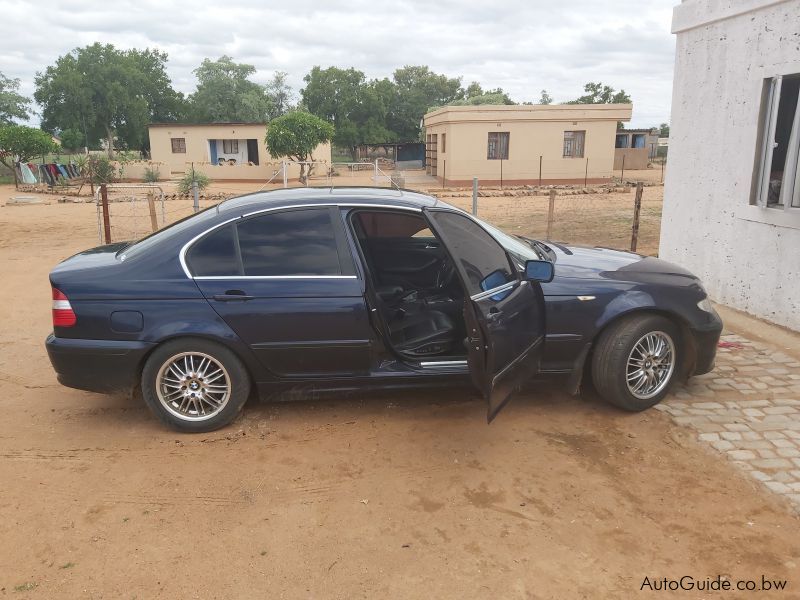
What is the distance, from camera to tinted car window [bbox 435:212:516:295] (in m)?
3.78

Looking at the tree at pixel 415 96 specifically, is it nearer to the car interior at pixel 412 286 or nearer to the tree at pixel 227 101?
the tree at pixel 227 101

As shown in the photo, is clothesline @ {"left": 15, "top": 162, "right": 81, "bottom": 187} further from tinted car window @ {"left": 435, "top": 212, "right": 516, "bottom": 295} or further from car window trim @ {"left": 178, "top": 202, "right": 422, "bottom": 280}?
tinted car window @ {"left": 435, "top": 212, "right": 516, "bottom": 295}

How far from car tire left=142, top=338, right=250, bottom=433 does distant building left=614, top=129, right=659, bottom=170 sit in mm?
36564

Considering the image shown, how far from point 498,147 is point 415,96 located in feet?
120

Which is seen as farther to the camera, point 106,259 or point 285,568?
point 106,259

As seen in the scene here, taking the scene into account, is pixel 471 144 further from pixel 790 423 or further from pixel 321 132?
pixel 790 423

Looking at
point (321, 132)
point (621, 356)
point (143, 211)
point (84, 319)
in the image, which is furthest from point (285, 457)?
point (321, 132)

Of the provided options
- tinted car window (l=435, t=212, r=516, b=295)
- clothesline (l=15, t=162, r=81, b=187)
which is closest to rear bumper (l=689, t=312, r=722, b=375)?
tinted car window (l=435, t=212, r=516, b=295)

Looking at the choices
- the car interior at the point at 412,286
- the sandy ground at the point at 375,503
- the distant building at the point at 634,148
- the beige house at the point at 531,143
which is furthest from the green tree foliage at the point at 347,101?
the sandy ground at the point at 375,503

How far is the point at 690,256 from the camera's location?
7898 mm

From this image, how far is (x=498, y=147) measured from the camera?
31.3 metres

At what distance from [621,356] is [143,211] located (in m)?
17.9

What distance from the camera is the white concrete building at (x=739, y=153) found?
20.7 ft

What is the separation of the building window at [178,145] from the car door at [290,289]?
37.4 metres
